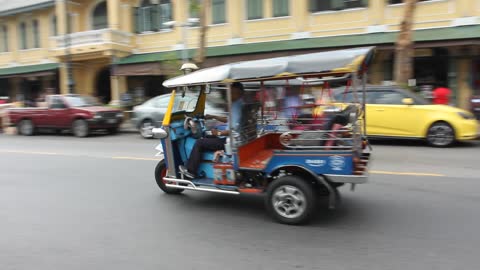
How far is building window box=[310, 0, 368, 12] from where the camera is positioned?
17.3 metres

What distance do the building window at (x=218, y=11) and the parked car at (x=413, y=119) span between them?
11.7 m

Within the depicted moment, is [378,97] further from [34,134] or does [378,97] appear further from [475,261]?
[34,134]

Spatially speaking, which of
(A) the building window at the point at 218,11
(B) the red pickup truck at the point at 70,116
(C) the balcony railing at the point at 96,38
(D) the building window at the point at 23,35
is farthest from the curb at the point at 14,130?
(D) the building window at the point at 23,35

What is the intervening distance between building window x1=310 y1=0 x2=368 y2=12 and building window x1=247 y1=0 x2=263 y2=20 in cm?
261

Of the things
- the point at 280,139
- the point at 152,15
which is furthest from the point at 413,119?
the point at 152,15

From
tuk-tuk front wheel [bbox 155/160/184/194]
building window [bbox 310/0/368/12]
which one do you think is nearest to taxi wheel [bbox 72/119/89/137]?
tuk-tuk front wheel [bbox 155/160/184/194]

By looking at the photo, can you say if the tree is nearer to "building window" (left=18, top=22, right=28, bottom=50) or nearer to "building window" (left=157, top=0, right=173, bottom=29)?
"building window" (left=157, top=0, right=173, bottom=29)

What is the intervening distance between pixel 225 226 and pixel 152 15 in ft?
66.2

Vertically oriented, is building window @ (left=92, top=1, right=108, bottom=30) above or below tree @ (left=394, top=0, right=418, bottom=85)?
above

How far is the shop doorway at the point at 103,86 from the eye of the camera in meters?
25.4

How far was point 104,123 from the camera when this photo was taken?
50.0 feet

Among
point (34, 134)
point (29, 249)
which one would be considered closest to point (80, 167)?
point (29, 249)

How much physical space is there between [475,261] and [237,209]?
2.85 m

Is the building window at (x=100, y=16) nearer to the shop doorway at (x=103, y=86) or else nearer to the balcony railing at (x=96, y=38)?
the balcony railing at (x=96, y=38)
